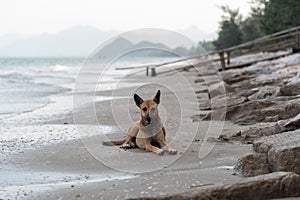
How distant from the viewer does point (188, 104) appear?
11.3m

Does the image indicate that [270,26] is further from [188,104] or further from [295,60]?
[188,104]

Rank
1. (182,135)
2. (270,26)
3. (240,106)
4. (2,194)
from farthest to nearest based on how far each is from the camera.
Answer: (270,26) < (240,106) < (182,135) < (2,194)

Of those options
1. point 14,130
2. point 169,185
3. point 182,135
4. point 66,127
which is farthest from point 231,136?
point 14,130

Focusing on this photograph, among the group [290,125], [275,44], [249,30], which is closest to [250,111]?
[290,125]

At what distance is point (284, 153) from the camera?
13.1 feet

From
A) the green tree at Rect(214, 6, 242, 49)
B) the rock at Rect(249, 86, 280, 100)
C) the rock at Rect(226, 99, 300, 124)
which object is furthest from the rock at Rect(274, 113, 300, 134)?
the green tree at Rect(214, 6, 242, 49)

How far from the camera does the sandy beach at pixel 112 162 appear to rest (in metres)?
4.23

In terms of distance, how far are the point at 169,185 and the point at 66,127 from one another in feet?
14.9

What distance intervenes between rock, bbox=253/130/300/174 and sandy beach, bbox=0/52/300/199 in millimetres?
369

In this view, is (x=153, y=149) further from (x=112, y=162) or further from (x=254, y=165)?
(x=254, y=165)

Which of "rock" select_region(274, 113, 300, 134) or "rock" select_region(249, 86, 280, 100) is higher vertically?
"rock" select_region(249, 86, 280, 100)

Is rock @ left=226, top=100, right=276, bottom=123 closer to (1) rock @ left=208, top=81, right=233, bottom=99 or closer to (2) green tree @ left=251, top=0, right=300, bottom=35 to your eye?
(1) rock @ left=208, top=81, right=233, bottom=99

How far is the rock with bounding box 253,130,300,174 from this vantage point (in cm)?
395

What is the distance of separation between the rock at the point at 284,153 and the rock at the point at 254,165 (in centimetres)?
6
